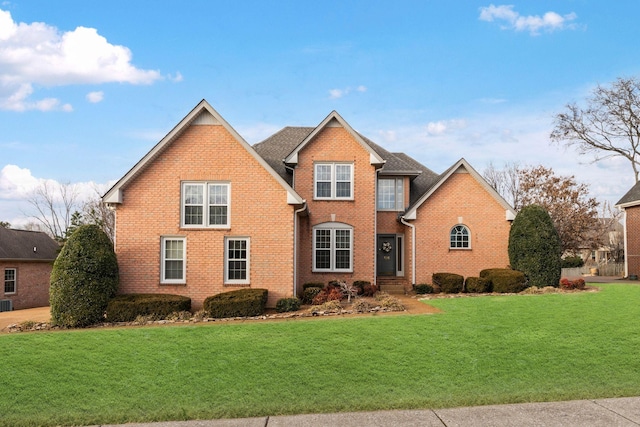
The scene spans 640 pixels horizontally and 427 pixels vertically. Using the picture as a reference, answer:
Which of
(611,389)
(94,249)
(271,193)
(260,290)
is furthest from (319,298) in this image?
(611,389)

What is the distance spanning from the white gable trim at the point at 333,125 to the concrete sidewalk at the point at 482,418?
52.8ft

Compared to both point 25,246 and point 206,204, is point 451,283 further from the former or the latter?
point 25,246

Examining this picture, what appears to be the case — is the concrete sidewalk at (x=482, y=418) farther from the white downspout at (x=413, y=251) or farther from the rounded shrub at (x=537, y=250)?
the white downspout at (x=413, y=251)

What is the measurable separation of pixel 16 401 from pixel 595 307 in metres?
15.6

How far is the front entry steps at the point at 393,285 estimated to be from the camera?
75.7 ft

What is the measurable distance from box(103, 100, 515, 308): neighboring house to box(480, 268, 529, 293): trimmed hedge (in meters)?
1.83

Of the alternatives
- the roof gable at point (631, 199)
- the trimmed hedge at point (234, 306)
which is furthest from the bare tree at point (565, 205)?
the trimmed hedge at point (234, 306)

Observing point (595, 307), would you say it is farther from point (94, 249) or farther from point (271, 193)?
point (94, 249)

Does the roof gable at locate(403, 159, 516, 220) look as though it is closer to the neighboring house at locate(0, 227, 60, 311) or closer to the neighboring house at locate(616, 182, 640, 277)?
the neighboring house at locate(616, 182, 640, 277)

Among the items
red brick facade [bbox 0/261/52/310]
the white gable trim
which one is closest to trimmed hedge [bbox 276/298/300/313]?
the white gable trim

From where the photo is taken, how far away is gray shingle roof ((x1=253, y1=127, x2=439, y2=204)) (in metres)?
24.4

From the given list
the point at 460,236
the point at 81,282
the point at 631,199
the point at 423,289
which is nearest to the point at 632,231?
the point at 631,199

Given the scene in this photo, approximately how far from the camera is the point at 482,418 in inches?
267

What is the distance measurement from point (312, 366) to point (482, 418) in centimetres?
Result: 362
